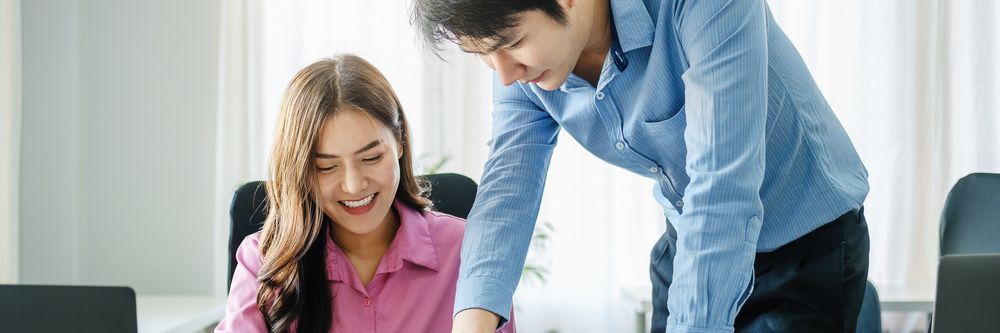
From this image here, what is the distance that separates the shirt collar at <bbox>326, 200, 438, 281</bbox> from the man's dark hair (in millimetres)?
639

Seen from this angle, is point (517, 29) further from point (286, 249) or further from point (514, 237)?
point (286, 249)

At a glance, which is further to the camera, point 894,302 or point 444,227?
point 894,302

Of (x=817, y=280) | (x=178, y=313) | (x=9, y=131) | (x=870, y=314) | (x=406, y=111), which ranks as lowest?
(x=178, y=313)

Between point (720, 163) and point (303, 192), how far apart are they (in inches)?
28.2

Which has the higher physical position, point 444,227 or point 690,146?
point 690,146

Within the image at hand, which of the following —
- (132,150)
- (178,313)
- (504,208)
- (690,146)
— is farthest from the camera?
(132,150)

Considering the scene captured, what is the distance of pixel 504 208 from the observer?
3.92 ft

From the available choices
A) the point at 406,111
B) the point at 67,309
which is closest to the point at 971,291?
the point at 67,309

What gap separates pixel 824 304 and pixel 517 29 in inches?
19.3

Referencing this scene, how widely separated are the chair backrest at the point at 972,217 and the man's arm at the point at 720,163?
53.5 inches

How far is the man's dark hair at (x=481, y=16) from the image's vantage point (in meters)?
0.92

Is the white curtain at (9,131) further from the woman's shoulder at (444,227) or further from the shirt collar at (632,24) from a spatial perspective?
the shirt collar at (632,24)

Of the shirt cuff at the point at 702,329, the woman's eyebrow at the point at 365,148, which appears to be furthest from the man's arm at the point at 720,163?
the woman's eyebrow at the point at 365,148

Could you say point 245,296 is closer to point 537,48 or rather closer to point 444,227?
point 444,227
